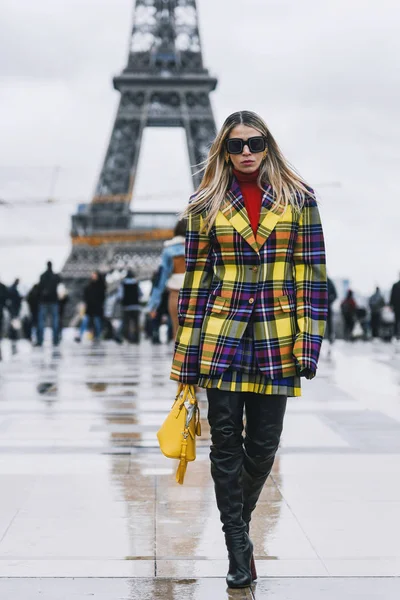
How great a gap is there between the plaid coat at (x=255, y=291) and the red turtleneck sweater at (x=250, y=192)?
38 millimetres

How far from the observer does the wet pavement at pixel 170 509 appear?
4.38 metres

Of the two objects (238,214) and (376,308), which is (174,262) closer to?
(238,214)

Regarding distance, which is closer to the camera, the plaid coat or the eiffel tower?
the plaid coat

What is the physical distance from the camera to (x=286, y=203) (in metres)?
4.45

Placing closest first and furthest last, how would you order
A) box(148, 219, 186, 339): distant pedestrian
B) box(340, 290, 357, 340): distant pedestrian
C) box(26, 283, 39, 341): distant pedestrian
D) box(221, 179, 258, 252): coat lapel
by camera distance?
1. box(221, 179, 258, 252): coat lapel
2. box(148, 219, 186, 339): distant pedestrian
3. box(26, 283, 39, 341): distant pedestrian
4. box(340, 290, 357, 340): distant pedestrian

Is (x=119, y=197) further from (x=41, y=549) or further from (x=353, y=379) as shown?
(x=41, y=549)

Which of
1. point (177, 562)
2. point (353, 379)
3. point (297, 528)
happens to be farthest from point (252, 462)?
point (353, 379)

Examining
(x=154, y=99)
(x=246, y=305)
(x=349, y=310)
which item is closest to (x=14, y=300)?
(x=349, y=310)

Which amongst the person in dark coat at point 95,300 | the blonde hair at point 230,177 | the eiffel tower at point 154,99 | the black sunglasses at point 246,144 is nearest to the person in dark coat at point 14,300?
the person in dark coat at point 95,300

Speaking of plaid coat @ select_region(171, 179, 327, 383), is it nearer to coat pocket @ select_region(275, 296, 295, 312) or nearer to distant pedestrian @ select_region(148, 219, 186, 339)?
coat pocket @ select_region(275, 296, 295, 312)

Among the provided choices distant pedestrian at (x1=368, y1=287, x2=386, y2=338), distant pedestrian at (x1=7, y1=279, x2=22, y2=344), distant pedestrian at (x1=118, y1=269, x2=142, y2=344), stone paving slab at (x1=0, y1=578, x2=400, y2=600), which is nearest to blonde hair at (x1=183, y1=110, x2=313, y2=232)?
stone paving slab at (x1=0, y1=578, x2=400, y2=600)

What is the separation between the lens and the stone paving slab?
416 centimetres

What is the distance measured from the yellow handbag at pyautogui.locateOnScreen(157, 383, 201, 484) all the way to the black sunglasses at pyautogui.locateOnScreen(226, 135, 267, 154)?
2.89ft

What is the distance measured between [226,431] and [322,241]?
30.7 inches
